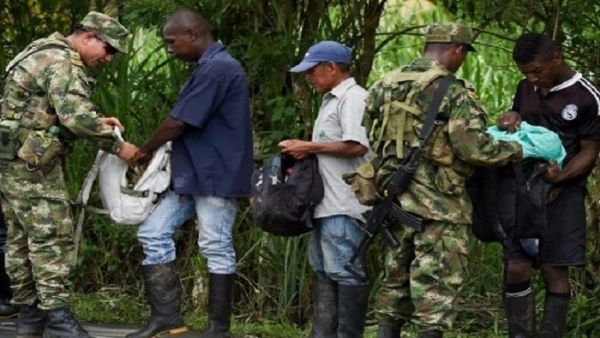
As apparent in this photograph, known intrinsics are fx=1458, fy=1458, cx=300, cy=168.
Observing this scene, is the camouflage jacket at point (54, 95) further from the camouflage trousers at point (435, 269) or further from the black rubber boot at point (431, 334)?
the black rubber boot at point (431, 334)

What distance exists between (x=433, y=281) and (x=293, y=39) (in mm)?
2510

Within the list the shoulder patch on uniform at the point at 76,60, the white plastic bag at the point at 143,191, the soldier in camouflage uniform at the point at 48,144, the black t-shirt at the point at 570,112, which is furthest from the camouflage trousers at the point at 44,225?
the black t-shirt at the point at 570,112

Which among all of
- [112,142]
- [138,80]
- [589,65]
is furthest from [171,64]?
[589,65]

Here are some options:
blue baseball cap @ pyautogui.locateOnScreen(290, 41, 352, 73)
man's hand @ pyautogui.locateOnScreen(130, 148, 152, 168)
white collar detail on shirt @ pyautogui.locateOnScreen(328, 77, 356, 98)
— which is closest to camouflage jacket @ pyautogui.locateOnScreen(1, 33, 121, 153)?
man's hand @ pyautogui.locateOnScreen(130, 148, 152, 168)

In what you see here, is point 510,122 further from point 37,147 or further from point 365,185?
point 37,147

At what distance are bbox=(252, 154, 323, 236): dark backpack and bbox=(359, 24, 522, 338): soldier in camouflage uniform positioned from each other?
549 mm

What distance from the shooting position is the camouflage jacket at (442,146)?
23.5ft

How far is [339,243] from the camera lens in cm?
791

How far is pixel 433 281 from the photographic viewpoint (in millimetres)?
7297

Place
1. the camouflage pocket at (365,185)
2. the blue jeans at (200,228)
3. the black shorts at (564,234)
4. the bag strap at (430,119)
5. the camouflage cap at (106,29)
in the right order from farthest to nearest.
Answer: the blue jeans at (200,228) → the camouflage cap at (106,29) → the black shorts at (564,234) → the camouflage pocket at (365,185) → the bag strap at (430,119)

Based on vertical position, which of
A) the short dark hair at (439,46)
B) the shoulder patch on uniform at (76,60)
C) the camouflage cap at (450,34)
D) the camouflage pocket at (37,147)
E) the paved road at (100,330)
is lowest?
the paved road at (100,330)

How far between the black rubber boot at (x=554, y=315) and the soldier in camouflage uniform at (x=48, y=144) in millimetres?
2462

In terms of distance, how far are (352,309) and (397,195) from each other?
3.02 feet

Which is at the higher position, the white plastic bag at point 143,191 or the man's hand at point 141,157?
the man's hand at point 141,157
